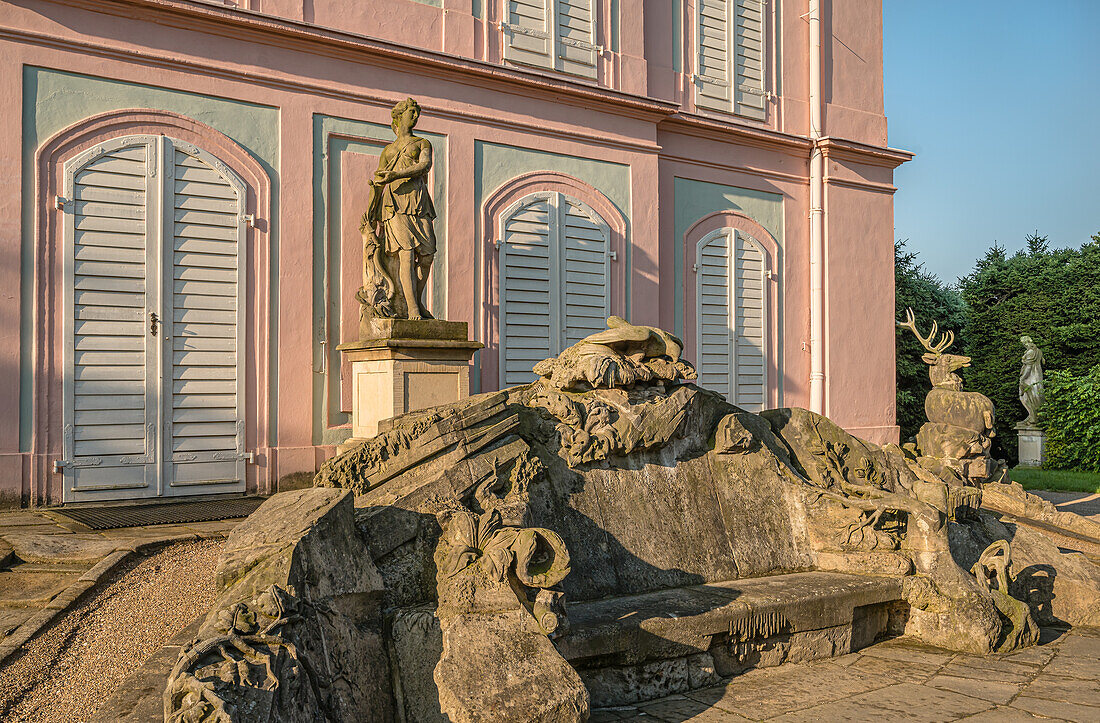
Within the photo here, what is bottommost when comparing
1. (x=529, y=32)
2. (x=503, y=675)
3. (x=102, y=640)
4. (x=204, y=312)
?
(x=102, y=640)

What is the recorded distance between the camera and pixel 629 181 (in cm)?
1166

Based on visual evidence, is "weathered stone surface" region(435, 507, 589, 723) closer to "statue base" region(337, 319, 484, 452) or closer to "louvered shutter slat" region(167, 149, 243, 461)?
"statue base" region(337, 319, 484, 452)

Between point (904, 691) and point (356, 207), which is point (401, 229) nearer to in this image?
point (356, 207)

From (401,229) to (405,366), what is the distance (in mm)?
1316

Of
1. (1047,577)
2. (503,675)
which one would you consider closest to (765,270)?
(1047,577)

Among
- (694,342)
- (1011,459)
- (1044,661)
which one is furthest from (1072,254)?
(1044,661)

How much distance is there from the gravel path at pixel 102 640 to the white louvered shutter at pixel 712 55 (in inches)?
380

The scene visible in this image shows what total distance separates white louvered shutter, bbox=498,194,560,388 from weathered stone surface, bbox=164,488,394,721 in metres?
7.09

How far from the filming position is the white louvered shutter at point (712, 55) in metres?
12.6

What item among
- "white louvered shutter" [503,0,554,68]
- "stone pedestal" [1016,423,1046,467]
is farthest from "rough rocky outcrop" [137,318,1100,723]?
"stone pedestal" [1016,423,1046,467]

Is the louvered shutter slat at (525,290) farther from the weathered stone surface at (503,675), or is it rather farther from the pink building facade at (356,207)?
the weathered stone surface at (503,675)

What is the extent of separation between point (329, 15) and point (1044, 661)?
851 centimetres

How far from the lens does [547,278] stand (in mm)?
10922

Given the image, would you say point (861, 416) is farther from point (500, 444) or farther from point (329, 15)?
point (500, 444)
